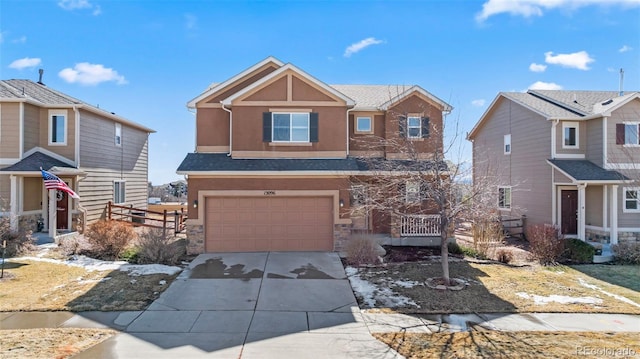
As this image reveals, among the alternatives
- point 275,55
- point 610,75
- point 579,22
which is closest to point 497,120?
point 610,75

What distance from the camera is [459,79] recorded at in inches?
540

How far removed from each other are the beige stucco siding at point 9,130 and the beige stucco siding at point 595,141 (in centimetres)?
2704

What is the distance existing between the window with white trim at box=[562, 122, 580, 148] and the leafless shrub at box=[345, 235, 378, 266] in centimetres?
1244

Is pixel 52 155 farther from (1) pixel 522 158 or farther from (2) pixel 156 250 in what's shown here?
(1) pixel 522 158

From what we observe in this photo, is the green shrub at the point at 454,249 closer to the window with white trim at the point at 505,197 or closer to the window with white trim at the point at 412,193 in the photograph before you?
the window with white trim at the point at 412,193

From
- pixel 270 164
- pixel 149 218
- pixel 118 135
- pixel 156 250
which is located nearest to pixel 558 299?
pixel 270 164

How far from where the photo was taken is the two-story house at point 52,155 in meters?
14.9

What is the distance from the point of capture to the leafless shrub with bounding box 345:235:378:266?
11.9 metres

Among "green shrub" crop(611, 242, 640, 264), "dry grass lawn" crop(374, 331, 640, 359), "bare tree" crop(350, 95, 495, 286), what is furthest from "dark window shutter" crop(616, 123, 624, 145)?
"dry grass lawn" crop(374, 331, 640, 359)

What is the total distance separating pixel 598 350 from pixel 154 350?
7853 mm

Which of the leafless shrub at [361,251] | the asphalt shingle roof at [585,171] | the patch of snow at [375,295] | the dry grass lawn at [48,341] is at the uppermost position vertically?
the asphalt shingle roof at [585,171]

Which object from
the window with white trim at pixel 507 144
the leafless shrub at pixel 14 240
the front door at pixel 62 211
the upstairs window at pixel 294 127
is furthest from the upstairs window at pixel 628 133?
the front door at pixel 62 211

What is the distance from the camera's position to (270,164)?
13734 mm

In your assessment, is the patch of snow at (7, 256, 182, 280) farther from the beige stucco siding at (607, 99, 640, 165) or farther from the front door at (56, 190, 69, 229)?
the beige stucco siding at (607, 99, 640, 165)
